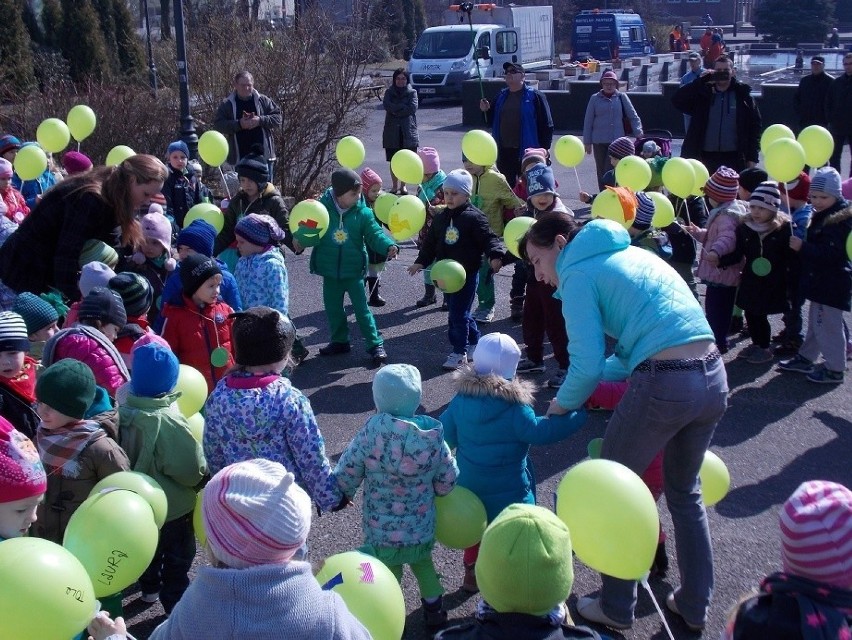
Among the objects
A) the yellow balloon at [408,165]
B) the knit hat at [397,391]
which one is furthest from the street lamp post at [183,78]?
the knit hat at [397,391]

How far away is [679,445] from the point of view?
3.93 metres

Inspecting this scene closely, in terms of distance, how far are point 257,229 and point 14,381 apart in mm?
2245

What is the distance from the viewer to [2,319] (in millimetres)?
4379

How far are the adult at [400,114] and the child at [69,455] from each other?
37.8 ft

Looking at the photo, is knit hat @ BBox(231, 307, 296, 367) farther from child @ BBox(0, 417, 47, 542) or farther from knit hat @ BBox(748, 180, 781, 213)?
knit hat @ BBox(748, 180, 781, 213)

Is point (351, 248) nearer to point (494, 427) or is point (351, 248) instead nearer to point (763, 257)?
point (763, 257)

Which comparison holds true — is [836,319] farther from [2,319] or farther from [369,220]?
[2,319]

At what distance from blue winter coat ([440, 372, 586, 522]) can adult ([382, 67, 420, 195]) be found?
433 inches

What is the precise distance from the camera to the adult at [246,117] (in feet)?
35.5

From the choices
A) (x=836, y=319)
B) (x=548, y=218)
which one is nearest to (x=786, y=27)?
(x=836, y=319)

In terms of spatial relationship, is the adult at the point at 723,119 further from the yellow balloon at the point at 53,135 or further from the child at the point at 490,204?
the yellow balloon at the point at 53,135

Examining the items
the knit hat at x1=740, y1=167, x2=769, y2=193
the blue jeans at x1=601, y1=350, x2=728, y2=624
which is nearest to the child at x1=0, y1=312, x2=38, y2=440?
the blue jeans at x1=601, y1=350, x2=728, y2=624

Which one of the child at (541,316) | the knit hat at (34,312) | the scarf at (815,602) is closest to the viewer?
the scarf at (815,602)

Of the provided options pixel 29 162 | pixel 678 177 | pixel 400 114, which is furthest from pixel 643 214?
pixel 400 114
